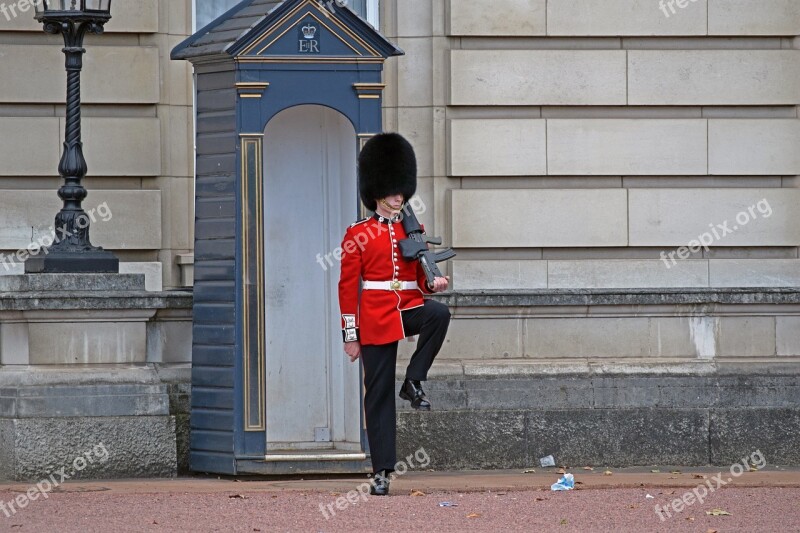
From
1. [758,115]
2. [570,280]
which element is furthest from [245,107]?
[758,115]

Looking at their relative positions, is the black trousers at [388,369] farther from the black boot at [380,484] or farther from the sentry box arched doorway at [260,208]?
the sentry box arched doorway at [260,208]

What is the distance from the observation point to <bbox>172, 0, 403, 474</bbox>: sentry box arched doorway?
8.20m

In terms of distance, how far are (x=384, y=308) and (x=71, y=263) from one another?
1.89 m

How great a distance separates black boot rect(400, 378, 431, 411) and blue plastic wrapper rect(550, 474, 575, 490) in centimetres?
96

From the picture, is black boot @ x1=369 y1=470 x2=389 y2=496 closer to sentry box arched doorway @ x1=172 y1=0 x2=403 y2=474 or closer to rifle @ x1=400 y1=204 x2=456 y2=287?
sentry box arched doorway @ x1=172 y1=0 x2=403 y2=474

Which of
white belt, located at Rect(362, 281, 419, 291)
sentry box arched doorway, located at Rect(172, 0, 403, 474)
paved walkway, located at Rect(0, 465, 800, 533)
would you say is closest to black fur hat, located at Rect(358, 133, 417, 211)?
sentry box arched doorway, located at Rect(172, 0, 403, 474)

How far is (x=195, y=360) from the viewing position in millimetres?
8453

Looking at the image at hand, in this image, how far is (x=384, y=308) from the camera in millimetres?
7766

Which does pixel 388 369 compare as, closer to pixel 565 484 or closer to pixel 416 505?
pixel 416 505

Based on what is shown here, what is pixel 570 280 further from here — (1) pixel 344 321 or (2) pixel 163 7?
(2) pixel 163 7

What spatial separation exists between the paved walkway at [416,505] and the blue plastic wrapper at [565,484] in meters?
0.07

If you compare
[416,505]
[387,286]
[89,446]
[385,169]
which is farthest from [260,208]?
[416,505]

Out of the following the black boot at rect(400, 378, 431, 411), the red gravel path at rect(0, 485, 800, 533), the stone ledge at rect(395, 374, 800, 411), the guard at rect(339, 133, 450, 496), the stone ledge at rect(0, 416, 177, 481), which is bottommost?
the red gravel path at rect(0, 485, 800, 533)

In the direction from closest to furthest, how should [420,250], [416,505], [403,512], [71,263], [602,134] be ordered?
1. [403,512]
2. [416,505]
3. [420,250]
4. [71,263]
5. [602,134]
